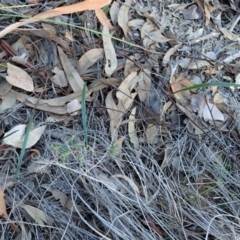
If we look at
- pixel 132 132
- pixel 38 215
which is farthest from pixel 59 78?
pixel 38 215

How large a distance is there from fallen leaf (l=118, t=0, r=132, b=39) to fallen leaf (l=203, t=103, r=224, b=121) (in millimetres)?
324

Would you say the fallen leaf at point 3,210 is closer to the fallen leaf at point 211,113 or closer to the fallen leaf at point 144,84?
the fallen leaf at point 144,84

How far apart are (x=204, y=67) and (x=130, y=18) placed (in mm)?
274

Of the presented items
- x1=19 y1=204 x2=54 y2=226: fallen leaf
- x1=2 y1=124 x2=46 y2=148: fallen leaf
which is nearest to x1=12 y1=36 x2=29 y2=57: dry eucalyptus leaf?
x1=2 y1=124 x2=46 y2=148: fallen leaf

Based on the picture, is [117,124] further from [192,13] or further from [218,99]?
[192,13]

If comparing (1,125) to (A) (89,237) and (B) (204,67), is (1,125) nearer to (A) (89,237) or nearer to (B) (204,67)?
(A) (89,237)

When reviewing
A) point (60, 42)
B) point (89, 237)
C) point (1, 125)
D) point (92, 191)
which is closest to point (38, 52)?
point (60, 42)

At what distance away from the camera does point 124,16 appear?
1.36 meters

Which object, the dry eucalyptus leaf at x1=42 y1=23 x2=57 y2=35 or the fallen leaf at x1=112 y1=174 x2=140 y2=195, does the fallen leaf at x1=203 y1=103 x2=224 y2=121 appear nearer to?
the fallen leaf at x1=112 y1=174 x2=140 y2=195

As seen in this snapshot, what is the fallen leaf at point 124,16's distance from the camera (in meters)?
1.34

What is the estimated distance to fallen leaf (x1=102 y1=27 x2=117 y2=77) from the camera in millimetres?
1280

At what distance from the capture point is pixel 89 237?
3.82 ft

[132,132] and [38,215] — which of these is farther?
[132,132]

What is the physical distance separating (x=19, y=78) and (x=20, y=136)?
0.16 metres
